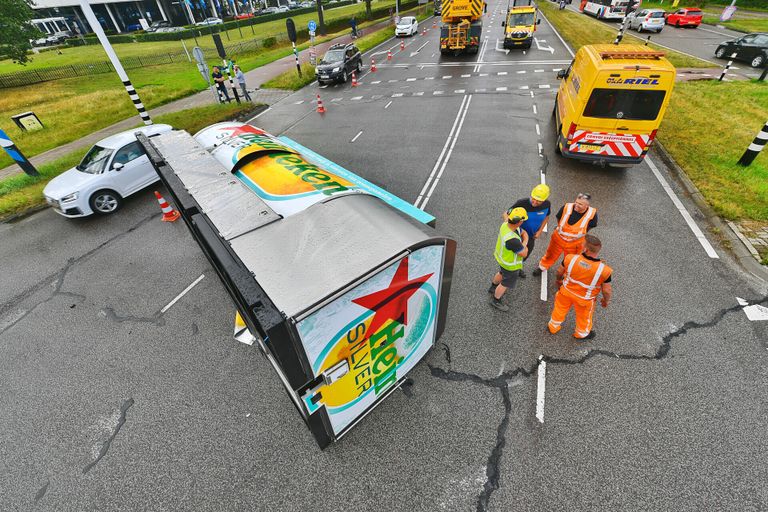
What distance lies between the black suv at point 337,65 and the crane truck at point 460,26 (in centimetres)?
691

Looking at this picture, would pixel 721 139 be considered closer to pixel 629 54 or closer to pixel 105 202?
pixel 629 54

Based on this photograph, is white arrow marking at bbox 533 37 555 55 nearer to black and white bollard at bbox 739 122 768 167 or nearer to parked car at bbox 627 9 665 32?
parked car at bbox 627 9 665 32

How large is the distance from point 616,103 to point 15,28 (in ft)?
121

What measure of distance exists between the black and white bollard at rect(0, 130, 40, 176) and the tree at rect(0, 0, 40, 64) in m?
22.4

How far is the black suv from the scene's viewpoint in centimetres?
1905


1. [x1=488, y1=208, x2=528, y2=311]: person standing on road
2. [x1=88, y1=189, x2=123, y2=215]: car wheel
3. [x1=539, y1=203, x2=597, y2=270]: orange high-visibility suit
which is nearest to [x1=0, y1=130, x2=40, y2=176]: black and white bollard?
[x1=88, y1=189, x2=123, y2=215]: car wheel

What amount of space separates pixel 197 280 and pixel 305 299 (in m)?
5.23

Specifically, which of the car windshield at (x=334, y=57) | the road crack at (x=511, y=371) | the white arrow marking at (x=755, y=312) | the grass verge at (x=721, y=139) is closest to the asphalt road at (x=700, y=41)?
the grass verge at (x=721, y=139)

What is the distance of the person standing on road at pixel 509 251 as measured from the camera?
4582mm

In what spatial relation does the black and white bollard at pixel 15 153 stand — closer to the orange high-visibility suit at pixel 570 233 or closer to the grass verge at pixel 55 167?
the grass verge at pixel 55 167

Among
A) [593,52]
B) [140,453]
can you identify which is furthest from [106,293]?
[593,52]

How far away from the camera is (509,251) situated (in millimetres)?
4793

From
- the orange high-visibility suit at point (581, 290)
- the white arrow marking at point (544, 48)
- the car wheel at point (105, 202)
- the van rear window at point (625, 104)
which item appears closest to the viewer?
the orange high-visibility suit at point (581, 290)

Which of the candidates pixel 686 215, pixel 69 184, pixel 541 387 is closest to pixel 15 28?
pixel 69 184
